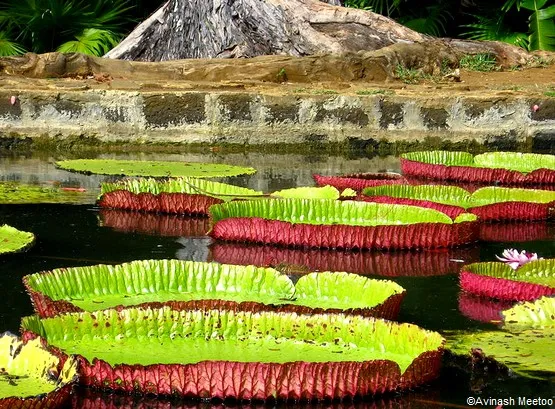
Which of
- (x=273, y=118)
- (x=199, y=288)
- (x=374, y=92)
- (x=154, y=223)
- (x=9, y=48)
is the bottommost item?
(x=154, y=223)

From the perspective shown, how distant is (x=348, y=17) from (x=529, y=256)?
8.41m

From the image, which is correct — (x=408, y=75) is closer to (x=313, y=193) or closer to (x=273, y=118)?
(x=273, y=118)

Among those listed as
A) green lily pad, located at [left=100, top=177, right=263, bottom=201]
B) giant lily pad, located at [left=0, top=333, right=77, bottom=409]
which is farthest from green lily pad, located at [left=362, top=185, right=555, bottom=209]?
giant lily pad, located at [left=0, top=333, right=77, bottom=409]

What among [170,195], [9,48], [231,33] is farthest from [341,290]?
[9,48]

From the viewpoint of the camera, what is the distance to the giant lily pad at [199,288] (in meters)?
3.57

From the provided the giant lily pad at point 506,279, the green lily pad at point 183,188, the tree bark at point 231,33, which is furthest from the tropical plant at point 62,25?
the giant lily pad at point 506,279

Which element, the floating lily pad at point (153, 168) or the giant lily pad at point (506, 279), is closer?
the giant lily pad at point (506, 279)

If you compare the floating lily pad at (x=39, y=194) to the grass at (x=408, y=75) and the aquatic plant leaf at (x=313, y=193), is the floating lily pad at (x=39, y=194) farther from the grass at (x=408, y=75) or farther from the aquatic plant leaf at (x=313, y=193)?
the grass at (x=408, y=75)

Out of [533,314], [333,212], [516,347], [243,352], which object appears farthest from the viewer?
[333,212]

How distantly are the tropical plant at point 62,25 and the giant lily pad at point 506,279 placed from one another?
32.2 feet

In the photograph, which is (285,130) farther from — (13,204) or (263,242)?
(263,242)

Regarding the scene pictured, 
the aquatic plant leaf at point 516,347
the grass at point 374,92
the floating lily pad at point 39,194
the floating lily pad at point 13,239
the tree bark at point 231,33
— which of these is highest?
the tree bark at point 231,33

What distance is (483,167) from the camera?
694 centimetres

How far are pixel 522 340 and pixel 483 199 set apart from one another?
2606mm
